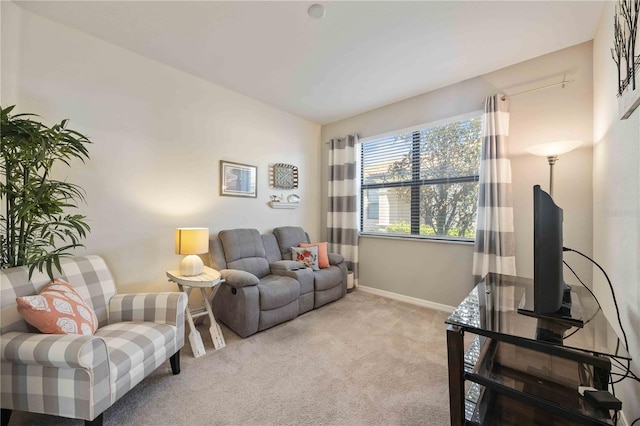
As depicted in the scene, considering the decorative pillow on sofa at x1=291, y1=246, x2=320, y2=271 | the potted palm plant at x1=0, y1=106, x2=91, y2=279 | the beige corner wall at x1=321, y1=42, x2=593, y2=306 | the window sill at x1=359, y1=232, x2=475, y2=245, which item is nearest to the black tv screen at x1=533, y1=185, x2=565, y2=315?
the beige corner wall at x1=321, y1=42, x2=593, y2=306

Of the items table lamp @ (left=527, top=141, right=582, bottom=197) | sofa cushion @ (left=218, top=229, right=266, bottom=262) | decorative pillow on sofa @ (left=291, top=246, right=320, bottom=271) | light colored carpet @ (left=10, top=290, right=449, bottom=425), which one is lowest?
light colored carpet @ (left=10, top=290, right=449, bottom=425)

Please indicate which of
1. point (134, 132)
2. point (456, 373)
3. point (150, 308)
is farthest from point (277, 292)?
point (134, 132)

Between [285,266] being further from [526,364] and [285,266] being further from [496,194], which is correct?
[496,194]

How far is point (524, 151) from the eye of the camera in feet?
8.30

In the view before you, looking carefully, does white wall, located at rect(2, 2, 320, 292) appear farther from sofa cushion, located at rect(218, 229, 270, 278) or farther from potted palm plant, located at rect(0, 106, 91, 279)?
potted palm plant, located at rect(0, 106, 91, 279)

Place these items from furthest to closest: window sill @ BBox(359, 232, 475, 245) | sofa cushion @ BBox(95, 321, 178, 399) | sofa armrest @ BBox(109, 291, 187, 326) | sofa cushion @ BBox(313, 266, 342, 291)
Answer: sofa cushion @ BBox(313, 266, 342, 291) → window sill @ BBox(359, 232, 475, 245) → sofa armrest @ BBox(109, 291, 187, 326) → sofa cushion @ BBox(95, 321, 178, 399)

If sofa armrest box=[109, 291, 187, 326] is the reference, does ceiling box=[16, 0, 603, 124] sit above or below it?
above

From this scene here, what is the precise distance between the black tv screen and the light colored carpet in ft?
2.89

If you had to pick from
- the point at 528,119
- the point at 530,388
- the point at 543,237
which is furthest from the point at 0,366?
the point at 528,119

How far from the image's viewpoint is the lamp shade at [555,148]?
1.97m

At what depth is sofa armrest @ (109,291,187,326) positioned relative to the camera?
1.80 meters

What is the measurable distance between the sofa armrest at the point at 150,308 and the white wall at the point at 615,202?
2579mm

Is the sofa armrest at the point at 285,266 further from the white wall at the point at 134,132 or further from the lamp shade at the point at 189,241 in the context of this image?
the lamp shade at the point at 189,241

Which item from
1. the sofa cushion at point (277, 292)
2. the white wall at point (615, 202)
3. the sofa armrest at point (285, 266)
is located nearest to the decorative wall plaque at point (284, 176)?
the sofa armrest at point (285, 266)
